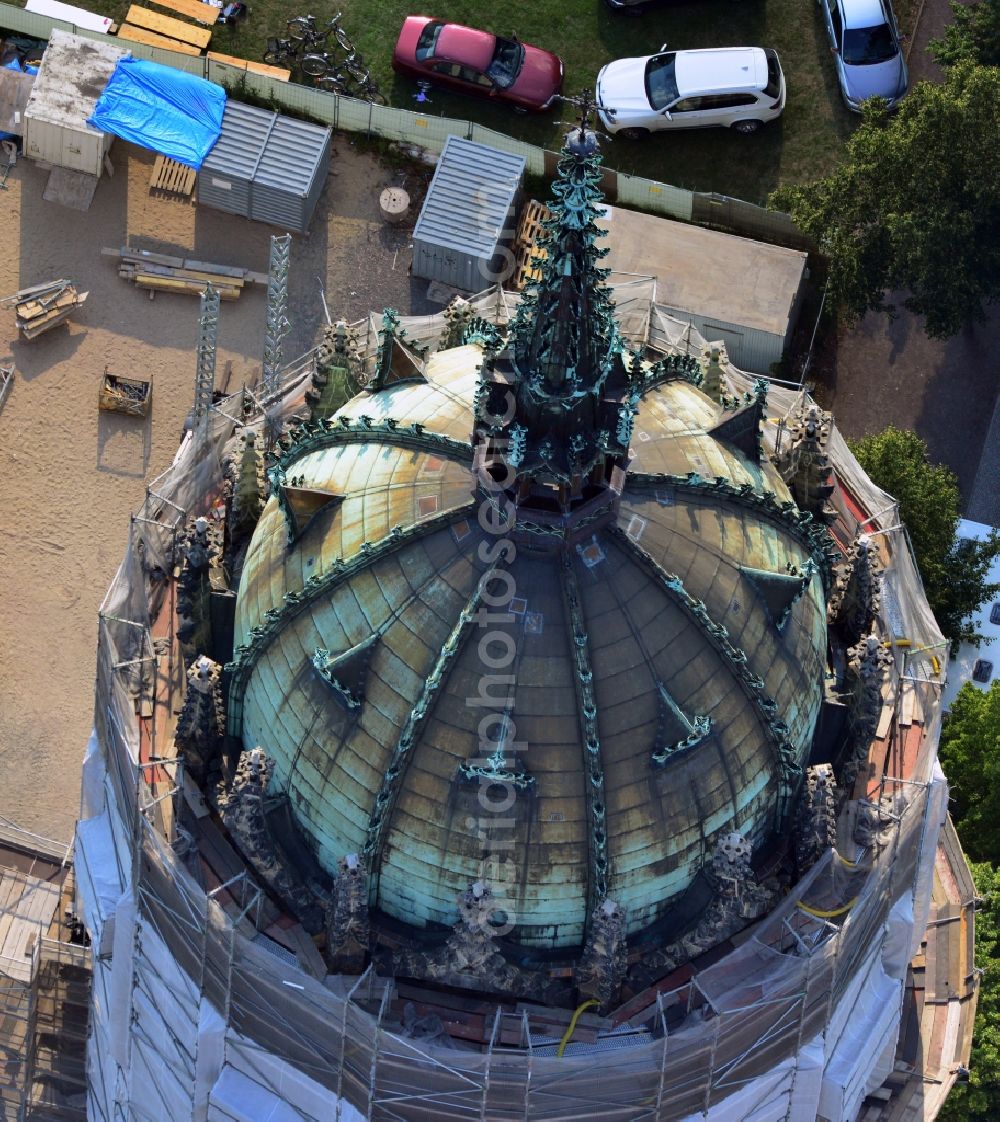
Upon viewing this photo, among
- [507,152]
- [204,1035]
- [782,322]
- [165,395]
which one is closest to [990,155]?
[782,322]

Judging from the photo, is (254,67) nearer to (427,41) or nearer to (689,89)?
(427,41)

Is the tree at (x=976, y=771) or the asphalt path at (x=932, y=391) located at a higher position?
the asphalt path at (x=932, y=391)

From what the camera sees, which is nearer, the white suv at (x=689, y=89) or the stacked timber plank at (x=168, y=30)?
the white suv at (x=689, y=89)

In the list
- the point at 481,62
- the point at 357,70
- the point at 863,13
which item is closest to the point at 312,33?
the point at 357,70

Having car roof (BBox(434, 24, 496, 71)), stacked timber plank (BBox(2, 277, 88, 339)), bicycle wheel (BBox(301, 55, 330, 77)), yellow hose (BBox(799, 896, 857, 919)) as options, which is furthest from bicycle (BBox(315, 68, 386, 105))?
yellow hose (BBox(799, 896, 857, 919))

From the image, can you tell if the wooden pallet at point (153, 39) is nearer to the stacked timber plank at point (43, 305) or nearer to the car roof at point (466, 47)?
the car roof at point (466, 47)

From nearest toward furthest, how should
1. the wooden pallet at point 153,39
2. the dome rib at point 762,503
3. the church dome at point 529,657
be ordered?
1. the church dome at point 529,657
2. the dome rib at point 762,503
3. the wooden pallet at point 153,39

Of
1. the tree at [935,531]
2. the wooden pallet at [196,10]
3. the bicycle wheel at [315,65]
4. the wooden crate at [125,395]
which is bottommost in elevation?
the tree at [935,531]

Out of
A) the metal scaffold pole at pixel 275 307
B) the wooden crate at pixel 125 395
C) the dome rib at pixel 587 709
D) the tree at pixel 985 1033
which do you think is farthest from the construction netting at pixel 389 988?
the wooden crate at pixel 125 395
